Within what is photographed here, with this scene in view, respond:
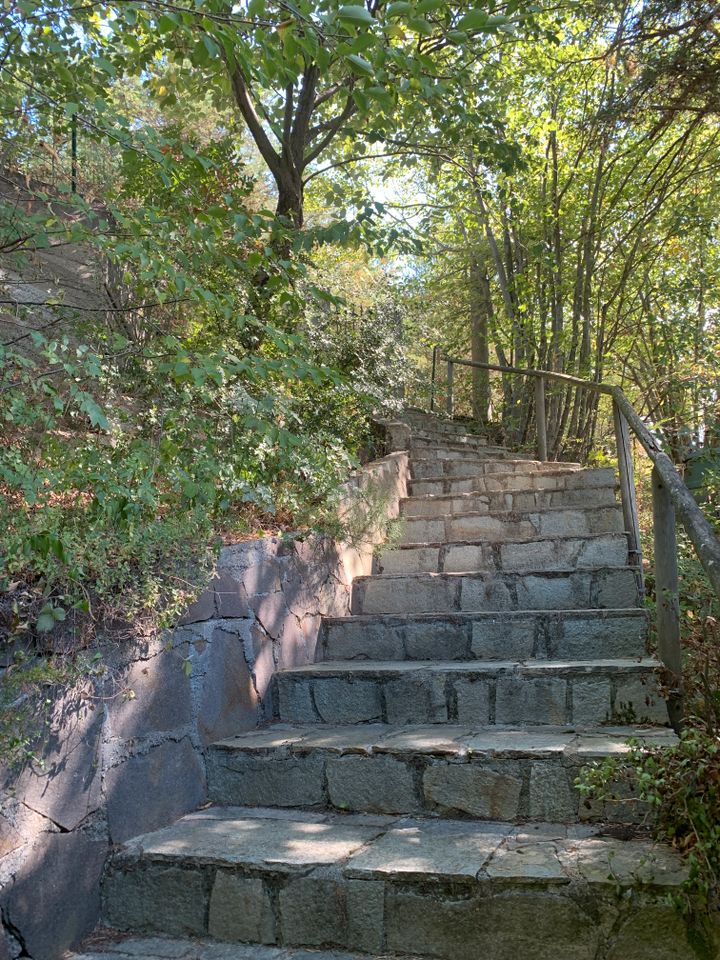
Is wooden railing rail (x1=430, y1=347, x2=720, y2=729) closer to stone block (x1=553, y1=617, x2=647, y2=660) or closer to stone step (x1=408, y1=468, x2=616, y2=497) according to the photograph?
stone block (x1=553, y1=617, x2=647, y2=660)

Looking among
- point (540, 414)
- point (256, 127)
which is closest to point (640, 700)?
point (540, 414)

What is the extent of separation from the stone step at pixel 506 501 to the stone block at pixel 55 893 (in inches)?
114

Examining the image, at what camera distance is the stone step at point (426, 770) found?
239 centimetres

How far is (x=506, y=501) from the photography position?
4945 millimetres

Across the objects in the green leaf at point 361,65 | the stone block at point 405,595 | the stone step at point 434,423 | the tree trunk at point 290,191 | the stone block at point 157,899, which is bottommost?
the stone block at point 157,899

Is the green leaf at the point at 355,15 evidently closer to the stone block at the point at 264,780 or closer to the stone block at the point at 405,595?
the stone block at the point at 264,780

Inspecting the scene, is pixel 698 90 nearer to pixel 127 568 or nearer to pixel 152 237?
pixel 152 237

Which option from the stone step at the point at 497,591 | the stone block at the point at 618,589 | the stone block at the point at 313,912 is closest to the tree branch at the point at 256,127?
the stone step at the point at 497,591

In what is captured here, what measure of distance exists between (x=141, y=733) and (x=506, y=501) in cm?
299

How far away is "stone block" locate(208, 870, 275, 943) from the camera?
2.17 m

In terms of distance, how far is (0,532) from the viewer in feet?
7.00

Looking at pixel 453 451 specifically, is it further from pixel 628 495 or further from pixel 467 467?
pixel 628 495

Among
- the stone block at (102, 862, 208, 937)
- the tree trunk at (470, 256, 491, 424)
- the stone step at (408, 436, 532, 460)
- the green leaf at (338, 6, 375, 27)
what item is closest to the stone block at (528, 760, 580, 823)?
the stone block at (102, 862, 208, 937)

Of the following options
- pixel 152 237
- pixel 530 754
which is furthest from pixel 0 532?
pixel 530 754
